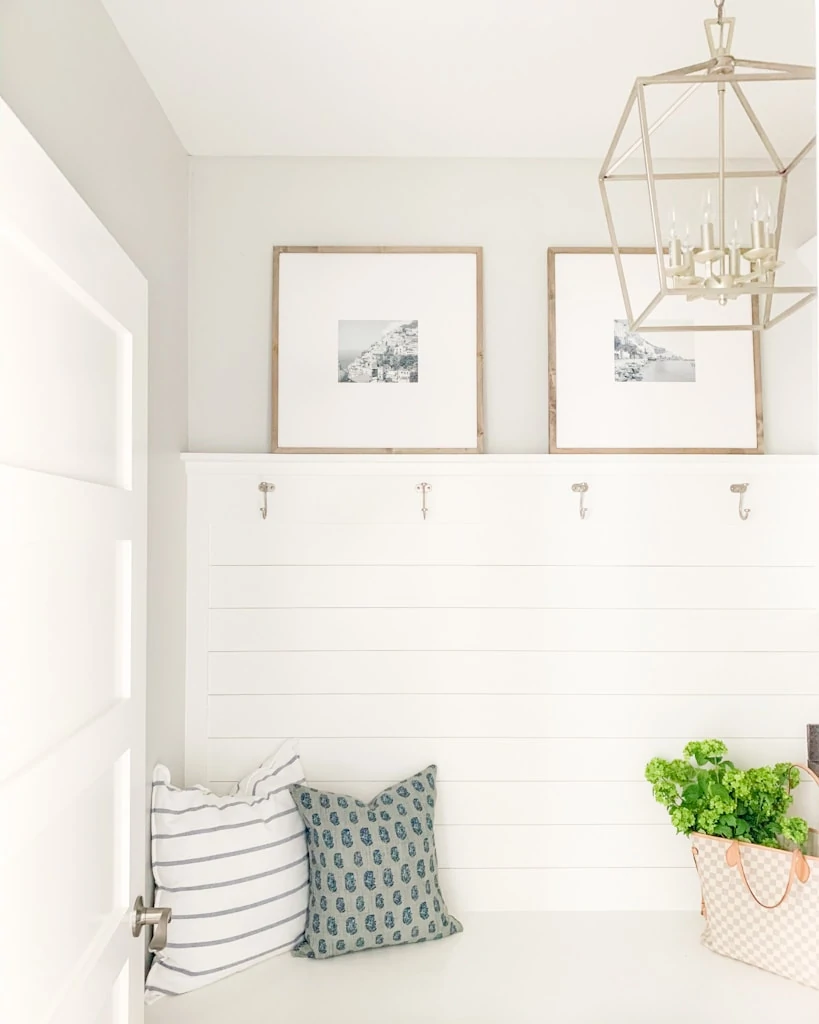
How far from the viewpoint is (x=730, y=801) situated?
209cm

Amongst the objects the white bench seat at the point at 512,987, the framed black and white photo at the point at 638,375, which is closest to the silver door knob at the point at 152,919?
the white bench seat at the point at 512,987

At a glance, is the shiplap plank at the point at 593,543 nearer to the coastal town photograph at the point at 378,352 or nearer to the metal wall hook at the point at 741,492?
the metal wall hook at the point at 741,492

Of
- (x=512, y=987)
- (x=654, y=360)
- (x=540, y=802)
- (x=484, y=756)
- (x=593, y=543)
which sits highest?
(x=654, y=360)

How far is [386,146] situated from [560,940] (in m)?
2.05

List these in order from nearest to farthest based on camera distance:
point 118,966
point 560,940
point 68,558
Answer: point 68,558 → point 118,966 → point 560,940

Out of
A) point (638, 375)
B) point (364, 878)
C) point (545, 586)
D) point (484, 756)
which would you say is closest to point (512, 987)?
point (364, 878)

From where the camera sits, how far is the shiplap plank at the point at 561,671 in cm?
236

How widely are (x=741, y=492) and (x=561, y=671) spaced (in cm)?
67

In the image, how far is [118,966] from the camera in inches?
53.4

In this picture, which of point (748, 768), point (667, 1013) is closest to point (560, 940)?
point (667, 1013)

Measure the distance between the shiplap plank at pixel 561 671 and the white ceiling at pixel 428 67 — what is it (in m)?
1.34

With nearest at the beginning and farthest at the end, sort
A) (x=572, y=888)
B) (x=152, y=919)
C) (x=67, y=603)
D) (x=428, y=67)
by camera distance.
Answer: (x=67, y=603) → (x=152, y=919) → (x=428, y=67) → (x=572, y=888)

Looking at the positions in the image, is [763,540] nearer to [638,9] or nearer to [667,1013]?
[667,1013]

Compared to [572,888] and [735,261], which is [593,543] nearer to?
[572,888]
